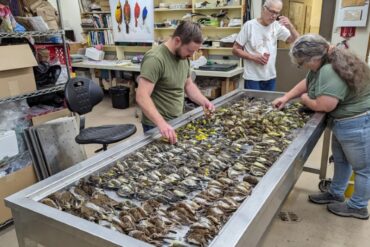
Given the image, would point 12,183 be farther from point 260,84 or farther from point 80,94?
point 260,84

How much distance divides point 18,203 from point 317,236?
1972 mm

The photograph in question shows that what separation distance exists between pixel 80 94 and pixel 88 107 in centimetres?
11

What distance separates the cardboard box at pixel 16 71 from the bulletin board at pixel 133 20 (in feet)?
10.1

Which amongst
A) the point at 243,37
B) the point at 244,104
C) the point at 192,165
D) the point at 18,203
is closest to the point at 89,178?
the point at 18,203

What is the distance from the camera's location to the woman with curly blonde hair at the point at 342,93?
1782 millimetres

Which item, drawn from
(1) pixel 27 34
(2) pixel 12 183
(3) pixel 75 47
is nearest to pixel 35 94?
(1) pixel 27 34

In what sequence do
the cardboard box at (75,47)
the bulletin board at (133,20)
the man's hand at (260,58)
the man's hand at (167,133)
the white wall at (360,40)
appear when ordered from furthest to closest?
1. the cardboard box at (75,47)
2. the bulletin board at (133,20)
3. the white wall at (360,40)
4. the man's hand at (260,58)
5. the man's hand at (167,133)

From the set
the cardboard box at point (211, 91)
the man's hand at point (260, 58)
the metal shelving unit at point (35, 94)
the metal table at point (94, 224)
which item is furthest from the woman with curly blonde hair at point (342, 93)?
the cardboard box at point (211, 91)

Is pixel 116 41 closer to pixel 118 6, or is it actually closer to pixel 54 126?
pixel 118 6

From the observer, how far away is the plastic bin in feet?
17.8

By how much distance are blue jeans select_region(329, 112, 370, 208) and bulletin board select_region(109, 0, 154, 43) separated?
383 centimetres

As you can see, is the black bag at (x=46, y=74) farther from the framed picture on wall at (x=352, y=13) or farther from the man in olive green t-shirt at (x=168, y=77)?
the framed picture on wall at (x=352, y=13)

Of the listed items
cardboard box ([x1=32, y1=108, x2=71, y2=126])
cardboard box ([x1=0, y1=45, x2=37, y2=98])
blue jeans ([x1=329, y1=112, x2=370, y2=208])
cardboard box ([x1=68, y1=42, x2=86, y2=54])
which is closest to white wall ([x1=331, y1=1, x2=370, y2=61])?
blue jeans ([x1=329, y1=112, x2=370, y2=208])

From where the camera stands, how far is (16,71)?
2.35m
